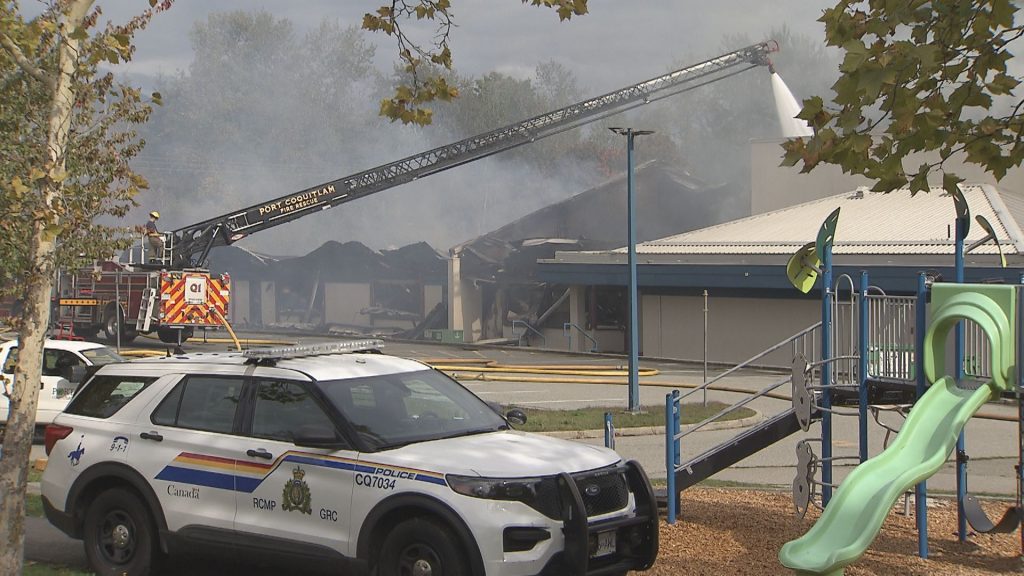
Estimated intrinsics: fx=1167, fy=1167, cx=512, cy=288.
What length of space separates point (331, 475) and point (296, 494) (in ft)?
1.01

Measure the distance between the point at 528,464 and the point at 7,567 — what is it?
10.6 ft

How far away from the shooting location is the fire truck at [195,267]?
101 ft

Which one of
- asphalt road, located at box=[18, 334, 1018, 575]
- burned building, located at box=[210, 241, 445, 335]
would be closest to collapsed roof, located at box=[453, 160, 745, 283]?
burned building, located at box=[210, 241, 445, 335]

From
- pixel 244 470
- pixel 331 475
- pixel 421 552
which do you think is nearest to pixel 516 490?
pixel 421 552

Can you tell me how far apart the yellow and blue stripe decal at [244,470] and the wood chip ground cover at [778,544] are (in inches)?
79.6

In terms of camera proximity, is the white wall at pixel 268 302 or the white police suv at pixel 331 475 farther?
the white wall at pixel 268 302

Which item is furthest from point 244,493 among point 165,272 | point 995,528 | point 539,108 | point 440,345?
point 539,108

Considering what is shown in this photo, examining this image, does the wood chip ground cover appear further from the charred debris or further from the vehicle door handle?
the charred debris

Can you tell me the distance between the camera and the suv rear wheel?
22.1 feet

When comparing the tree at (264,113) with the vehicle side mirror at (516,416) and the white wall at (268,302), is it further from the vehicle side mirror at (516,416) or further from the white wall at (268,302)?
the vehicle side mirror at (516,416)

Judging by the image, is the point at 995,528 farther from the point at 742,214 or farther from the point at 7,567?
the point at 742,214

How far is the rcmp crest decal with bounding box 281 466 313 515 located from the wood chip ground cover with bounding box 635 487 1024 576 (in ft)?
7.84

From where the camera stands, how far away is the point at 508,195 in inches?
2424

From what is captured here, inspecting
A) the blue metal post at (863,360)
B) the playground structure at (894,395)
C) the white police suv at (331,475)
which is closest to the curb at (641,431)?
the playground structure at (894,395)
